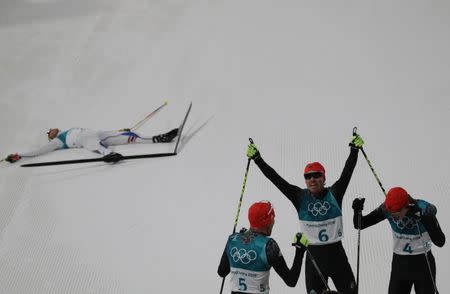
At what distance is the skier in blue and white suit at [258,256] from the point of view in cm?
244

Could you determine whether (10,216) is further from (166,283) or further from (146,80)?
(146,80)

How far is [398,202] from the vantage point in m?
2.55

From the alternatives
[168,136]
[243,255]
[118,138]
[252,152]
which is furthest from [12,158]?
[243,255]

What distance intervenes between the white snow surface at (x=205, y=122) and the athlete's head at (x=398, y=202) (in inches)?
36.1

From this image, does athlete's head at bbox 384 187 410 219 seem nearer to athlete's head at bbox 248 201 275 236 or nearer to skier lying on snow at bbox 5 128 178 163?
athlete's head at bbox 248 201 275 236

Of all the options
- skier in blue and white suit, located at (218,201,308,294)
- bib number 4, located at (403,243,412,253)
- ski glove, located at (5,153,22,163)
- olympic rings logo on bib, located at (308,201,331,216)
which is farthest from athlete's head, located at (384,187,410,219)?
ski glove, located at (5,153,22,163)

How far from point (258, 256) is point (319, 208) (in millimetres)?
545

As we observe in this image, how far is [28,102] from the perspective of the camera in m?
6.52

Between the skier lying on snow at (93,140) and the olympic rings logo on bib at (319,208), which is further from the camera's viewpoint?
the skier lying on snow at (93,140)

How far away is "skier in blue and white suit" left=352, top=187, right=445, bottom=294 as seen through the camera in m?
2.58

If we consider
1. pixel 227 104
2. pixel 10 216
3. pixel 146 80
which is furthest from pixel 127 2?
pixel 10 216

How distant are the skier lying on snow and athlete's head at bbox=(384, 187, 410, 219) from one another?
9.59 feet

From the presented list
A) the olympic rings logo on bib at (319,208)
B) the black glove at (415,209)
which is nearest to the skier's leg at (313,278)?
the olympic rings logo on bib at (319,208)

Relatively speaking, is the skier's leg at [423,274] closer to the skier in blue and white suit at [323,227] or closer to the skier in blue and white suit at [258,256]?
the skier in blue and white suit at [323,227]
